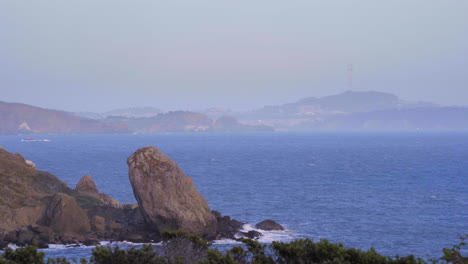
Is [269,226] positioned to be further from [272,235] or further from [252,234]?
[252,234]

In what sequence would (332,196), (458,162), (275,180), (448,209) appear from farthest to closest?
(458,162) → (275,180) → (332,196) → (448,209)

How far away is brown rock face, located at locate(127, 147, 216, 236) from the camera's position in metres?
38.6

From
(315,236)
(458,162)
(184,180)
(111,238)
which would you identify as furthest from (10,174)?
(458,162)

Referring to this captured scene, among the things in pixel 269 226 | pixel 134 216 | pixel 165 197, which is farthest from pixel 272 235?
pixel 134 216

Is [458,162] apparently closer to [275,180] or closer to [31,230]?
[275,180]

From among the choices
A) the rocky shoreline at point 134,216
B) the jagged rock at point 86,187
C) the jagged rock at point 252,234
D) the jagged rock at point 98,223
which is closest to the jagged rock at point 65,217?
the rocky shoreline at point 134,216

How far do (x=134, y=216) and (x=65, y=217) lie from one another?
5.73 meters

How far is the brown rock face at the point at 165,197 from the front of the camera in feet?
127

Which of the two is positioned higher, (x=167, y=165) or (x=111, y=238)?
(x=167, y=165)

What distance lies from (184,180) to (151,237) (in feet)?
Result: 18.8

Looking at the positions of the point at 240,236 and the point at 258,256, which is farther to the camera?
the point at 240,236

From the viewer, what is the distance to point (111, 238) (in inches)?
1478

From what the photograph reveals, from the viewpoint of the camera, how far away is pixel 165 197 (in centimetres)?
3916

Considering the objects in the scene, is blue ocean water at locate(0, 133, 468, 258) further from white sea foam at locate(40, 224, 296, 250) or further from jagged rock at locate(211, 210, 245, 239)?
jagged rock at locate(211, 210, 245, 239)
